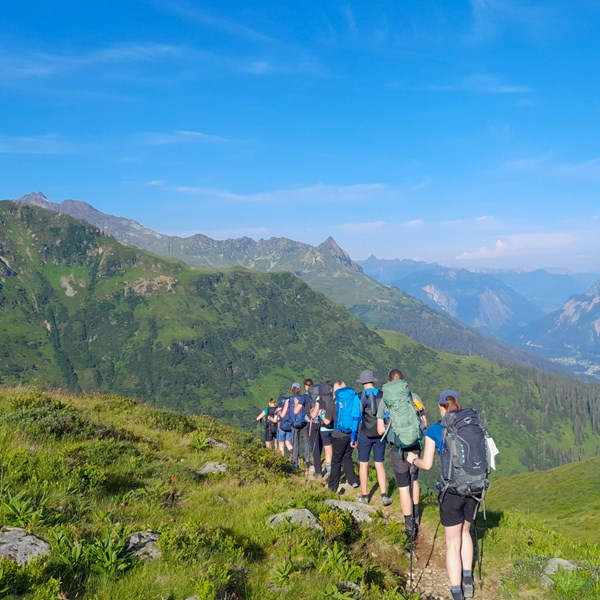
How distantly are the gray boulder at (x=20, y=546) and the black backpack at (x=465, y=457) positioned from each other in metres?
6.57

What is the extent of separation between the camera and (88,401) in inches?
706

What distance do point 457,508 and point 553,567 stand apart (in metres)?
2.80

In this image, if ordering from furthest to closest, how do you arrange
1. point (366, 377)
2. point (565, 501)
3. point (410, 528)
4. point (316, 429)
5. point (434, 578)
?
point (565, 501) → point (316, 429) → point (366, 377) → point (410, 528) → point (434, 578)

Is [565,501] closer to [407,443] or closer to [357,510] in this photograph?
[357,510]

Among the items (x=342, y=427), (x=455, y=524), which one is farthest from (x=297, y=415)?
(x=455, y=524)

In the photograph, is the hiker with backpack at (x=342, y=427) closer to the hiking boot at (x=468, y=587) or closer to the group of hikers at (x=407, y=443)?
the group of hikers at (x=407, y=443)

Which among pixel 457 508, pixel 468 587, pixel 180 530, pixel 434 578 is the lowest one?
pixel 434 578

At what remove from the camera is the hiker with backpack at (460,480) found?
7.87 m

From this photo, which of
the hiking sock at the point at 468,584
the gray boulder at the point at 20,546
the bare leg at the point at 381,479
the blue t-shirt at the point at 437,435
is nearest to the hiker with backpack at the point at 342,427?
the bare leg at the point at 381,479

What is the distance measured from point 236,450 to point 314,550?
27.3 ft

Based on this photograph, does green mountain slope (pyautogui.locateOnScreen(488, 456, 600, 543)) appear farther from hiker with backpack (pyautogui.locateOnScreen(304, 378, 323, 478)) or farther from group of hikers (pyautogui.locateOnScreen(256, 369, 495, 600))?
group of hikers (pyautogui.locateOnScreen(256, 369, 495, 600))

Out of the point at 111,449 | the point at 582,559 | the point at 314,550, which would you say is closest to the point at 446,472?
the point at 314,550

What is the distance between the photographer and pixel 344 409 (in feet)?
44.9

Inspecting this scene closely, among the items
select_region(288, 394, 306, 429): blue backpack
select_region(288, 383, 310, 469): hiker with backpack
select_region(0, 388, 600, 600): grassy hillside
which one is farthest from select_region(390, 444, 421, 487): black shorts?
select_region(288, 394, 306, 429): blue backpack
